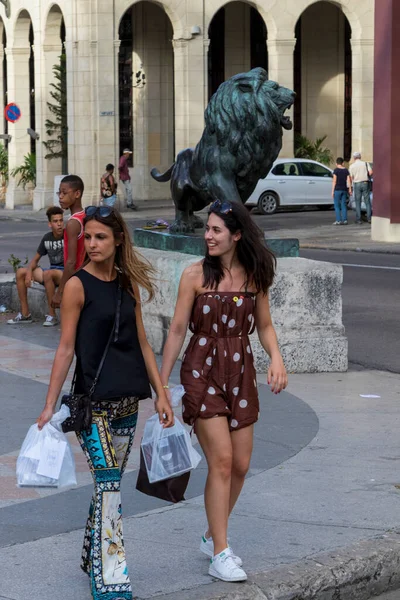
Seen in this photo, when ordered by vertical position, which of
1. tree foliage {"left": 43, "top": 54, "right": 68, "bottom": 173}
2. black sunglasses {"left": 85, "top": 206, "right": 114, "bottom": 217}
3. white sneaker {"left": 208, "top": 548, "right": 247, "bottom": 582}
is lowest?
white sneaker {"left": 208, "top": 548, "right": 247, "bottom": 582}

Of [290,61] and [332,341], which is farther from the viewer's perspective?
[290,61]

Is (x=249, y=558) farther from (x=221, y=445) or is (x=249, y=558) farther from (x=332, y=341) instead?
(x=332, y=341)

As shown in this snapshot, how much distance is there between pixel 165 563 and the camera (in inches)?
230

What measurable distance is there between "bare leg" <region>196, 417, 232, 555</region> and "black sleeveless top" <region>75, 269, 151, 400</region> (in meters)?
0.35

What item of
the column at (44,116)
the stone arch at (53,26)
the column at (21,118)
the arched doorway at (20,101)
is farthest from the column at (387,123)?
the column at (21,118)

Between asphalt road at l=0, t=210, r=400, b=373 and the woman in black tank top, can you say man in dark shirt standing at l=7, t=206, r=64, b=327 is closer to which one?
asphalt road at l=0, t=210, r=400, b=373

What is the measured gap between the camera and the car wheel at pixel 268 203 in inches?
1359

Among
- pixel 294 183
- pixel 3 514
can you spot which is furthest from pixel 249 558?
pixel 294 183

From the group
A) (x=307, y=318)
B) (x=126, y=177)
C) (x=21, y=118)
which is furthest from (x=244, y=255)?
(x=21, y=118)

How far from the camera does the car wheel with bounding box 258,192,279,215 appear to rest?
1359 inches

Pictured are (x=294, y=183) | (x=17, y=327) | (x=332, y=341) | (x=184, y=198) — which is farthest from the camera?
(x=294, y=183)

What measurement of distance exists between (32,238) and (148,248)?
16850mm

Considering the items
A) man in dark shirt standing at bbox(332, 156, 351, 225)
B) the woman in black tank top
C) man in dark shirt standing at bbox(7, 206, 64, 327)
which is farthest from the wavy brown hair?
man in dark shirt standing at bbox(332, 156, 351, 225)

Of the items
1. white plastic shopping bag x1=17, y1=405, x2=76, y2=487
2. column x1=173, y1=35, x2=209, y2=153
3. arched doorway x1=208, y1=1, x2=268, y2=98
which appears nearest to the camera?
white plastic shopping bag x1=17, y1=405, x2=76, y2=487
